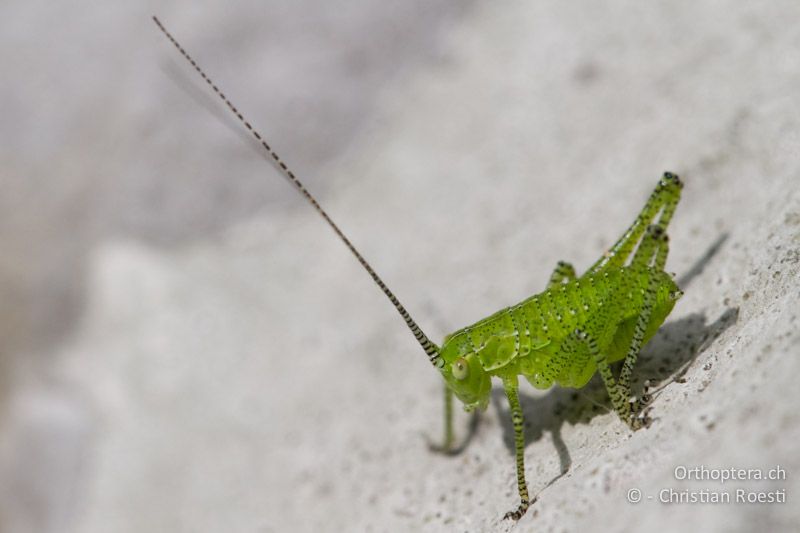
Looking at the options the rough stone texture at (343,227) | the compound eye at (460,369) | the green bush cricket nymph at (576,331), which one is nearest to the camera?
the green bush cricket nymph at (576,331)

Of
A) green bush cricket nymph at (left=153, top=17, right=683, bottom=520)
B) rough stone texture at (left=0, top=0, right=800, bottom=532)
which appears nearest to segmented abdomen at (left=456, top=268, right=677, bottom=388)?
green bush cricket nymph at (left=153, top=17, right=683, bottom=520)

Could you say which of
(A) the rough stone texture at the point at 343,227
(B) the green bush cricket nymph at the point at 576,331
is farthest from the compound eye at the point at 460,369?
(A) the rough stone texture at the point at 343,227

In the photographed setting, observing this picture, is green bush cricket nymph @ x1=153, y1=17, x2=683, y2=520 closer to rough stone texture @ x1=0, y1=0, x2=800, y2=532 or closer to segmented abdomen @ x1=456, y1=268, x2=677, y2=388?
segmented abdomen @ x1=456, y1=268, x2=677, y2=388

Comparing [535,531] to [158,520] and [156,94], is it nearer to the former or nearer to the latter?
[158,520]

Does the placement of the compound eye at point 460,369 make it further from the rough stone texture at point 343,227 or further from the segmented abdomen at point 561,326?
the rough stone texture at point 343,227

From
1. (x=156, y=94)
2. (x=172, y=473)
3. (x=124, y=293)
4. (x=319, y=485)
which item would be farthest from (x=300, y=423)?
(x=156, y=94)
